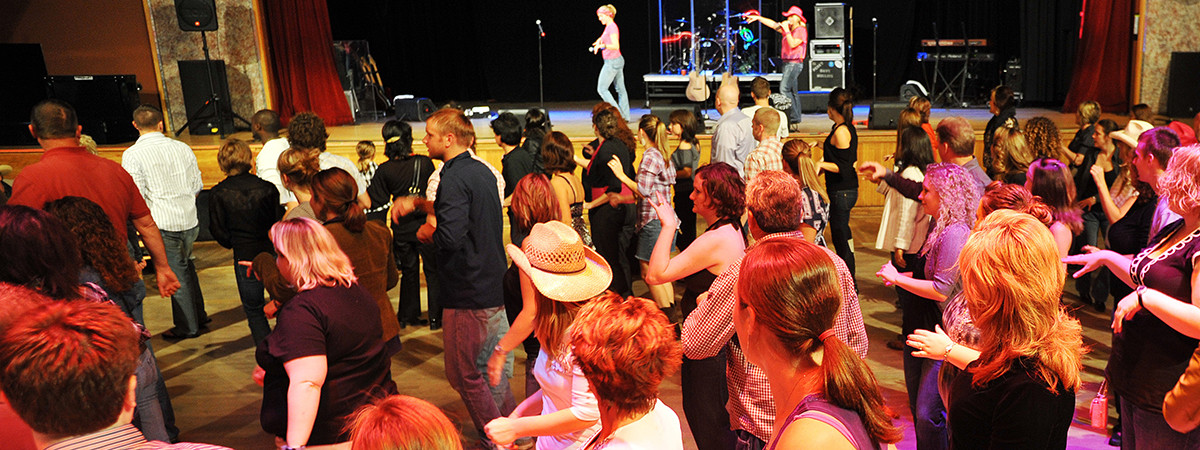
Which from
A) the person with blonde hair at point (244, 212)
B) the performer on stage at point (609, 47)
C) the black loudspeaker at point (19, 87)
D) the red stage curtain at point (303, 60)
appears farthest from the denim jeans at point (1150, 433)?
the black loudspeaker at point (19, 87)

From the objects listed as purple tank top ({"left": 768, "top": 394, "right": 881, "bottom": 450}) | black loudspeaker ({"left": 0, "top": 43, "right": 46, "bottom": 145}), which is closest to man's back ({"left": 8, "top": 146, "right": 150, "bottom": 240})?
purple tank top ({"left": 768, "top": 394, "right": 881, "bottom": 450})

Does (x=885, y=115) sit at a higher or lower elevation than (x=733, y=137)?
lower

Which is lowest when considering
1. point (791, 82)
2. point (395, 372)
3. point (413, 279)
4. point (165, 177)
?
point (395, 372)

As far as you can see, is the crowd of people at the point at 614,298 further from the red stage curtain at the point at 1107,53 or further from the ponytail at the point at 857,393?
the red stage curtain at the point at 1107,53

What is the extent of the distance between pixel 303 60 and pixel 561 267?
8.89 m

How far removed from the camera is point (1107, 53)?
32.8ft

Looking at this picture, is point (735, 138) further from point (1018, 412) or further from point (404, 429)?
point (404, 429)

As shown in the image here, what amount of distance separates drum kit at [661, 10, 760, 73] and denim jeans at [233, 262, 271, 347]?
27.8 ft

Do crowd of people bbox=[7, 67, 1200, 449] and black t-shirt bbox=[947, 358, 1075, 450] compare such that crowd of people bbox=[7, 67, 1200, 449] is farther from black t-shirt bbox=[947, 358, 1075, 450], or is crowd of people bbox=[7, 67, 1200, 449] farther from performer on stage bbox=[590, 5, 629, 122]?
performer on stage bbox=[590, 5, 629, 122]

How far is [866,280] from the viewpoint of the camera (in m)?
6.30

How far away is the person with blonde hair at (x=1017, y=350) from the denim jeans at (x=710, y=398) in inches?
38.3

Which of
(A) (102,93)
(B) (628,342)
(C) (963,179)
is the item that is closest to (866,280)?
(C) (963,179)

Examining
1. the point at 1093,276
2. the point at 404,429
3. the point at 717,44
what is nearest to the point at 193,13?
the point at 717,44

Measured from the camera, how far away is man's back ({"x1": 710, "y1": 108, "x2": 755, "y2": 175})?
5.84m
